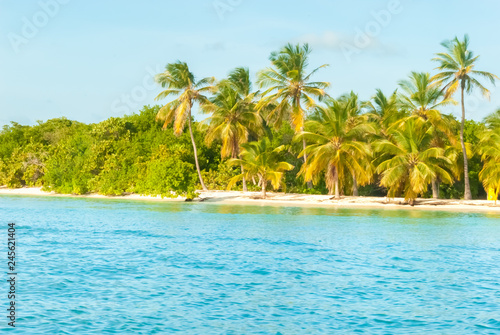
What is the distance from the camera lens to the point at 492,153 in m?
30.9

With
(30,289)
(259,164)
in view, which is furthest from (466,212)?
(30,289)

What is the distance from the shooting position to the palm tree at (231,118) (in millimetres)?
39125

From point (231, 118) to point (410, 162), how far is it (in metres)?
13.5

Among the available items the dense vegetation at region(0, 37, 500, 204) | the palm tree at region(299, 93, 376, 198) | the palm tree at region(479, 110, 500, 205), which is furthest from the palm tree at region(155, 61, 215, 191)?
the palm tree at region(479, 110, 500, 205)

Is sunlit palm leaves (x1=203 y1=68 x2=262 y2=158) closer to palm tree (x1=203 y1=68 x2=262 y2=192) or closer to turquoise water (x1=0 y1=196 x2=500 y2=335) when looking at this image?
palm tree (x1=203 y1=68 x2=262 y2=192)

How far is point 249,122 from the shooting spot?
4006 cm

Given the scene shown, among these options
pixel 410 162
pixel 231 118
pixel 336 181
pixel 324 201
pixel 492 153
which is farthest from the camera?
pixel 231 118

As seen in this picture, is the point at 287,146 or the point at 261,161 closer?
the point at 261,161

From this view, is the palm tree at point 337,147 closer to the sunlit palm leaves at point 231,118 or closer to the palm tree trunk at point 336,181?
the palm tree trunk at point 336,181

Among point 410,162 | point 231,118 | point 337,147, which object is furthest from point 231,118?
point 410,162

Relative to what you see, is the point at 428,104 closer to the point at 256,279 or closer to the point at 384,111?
the point at 384,111

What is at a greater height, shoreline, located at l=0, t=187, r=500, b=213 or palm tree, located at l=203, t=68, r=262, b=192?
palm tree, located at l=203, t=68, r=262, b=192

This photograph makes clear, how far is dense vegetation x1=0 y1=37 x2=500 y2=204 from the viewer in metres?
32.2

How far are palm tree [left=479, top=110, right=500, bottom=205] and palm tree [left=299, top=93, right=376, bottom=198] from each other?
616cm
